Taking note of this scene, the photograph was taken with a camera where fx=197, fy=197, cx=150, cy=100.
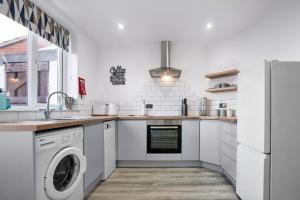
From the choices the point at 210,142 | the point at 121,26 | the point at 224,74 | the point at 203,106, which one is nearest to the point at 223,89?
the point at 224,74

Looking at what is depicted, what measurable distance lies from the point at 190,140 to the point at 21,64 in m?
2.70

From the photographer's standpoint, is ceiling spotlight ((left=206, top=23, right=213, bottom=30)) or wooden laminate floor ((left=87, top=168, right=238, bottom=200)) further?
ceiling spotlight ((left=206, top=23, right=213, bottom=30))

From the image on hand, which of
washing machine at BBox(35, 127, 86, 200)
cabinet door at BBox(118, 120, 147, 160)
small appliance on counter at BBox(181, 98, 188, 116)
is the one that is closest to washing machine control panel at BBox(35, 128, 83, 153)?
washing machine at BBox(35, 127, 86, 200)

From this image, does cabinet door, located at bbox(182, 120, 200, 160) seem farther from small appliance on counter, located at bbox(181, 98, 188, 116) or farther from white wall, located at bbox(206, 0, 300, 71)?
white wall, located at bbox(206, 0, 300, 71)

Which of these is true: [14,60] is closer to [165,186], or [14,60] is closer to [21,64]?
[21,64]

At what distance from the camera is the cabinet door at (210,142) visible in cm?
314

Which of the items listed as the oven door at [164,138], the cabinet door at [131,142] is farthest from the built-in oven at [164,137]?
the cabinet door at [131,142]

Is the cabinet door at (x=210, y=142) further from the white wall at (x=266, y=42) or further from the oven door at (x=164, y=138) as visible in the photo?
the white wall at (x=266, y=42)

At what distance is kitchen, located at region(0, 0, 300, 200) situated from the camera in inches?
66.7

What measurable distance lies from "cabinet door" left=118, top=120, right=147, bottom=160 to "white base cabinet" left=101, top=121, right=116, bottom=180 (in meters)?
0.15

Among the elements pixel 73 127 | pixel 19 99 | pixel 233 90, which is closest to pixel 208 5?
pixel 233 90

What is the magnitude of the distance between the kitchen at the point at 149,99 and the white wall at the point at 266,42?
0.05 feet

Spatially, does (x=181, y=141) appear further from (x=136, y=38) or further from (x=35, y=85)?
(x=35, y=85)

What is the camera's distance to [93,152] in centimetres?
236
